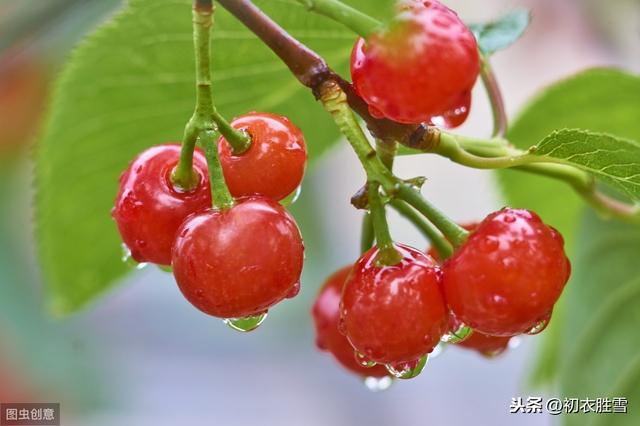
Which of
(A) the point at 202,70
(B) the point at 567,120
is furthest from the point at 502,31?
(A) the point at 202,70

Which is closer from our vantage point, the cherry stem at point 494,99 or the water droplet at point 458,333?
the water droplet at point 458,333

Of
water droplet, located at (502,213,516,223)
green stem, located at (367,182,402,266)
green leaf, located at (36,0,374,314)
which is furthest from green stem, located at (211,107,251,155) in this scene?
green leaf, located at (36,0,374,314)

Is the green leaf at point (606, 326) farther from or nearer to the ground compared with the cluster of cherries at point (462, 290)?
nearer to the ground

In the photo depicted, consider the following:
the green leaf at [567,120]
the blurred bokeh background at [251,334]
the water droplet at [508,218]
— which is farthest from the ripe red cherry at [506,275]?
the blurred bokeh background at [251,334]

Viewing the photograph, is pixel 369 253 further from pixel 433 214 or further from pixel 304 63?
pixel 304 63

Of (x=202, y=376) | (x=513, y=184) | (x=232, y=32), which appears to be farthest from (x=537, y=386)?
(x=202, y=376)

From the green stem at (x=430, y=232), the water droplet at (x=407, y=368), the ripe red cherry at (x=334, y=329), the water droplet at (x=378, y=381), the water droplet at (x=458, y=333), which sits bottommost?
the water droplet at (x=378, y=381)

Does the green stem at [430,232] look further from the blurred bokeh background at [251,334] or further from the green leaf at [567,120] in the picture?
the blurred bokeh background at [251,334]
